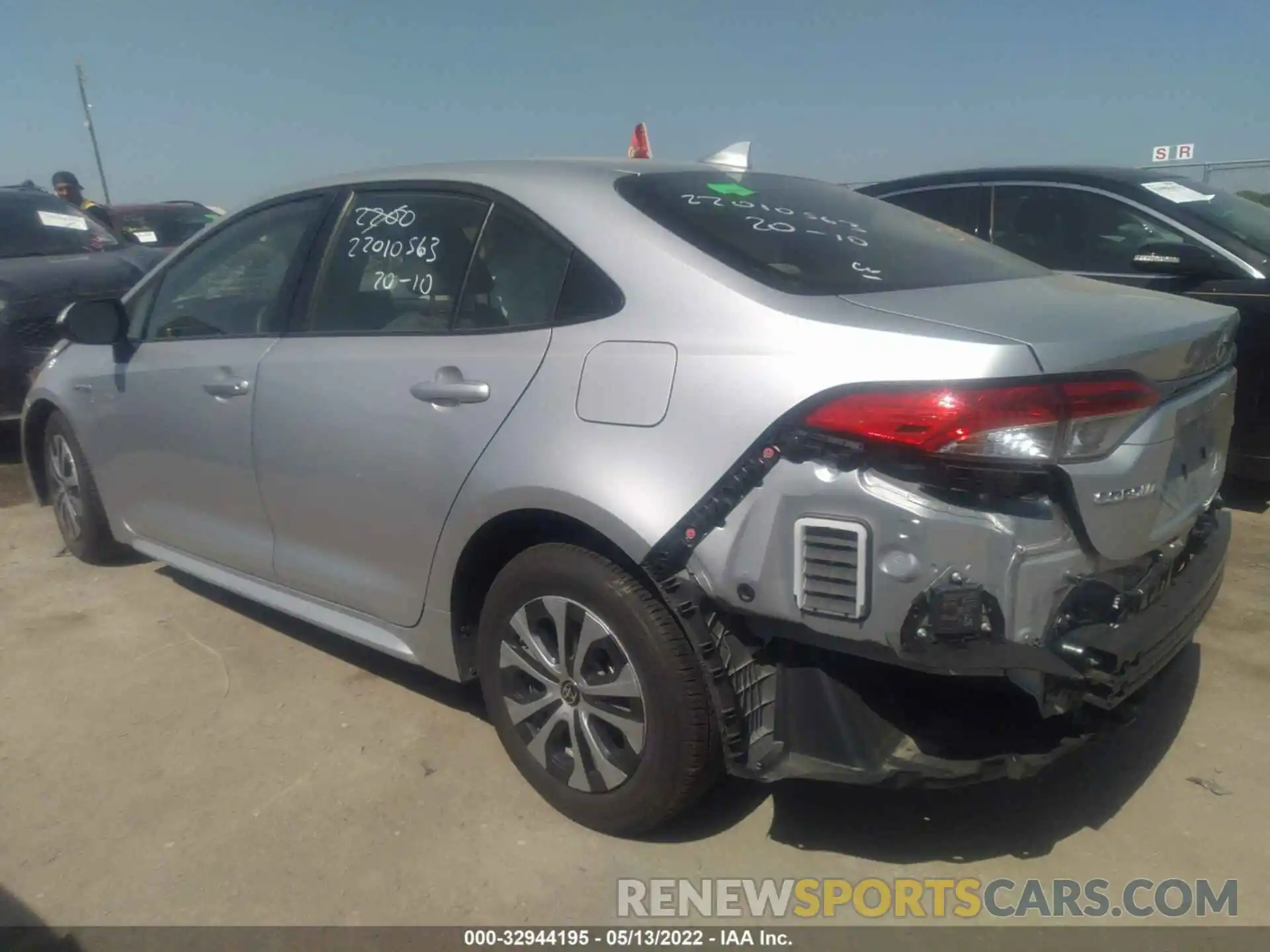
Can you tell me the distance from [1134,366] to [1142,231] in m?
3.25

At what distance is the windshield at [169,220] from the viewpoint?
1195cm

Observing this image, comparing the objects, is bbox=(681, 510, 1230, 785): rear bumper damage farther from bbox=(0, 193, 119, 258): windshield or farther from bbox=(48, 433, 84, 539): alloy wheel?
bbox=(0, 193, 119, 258): windshield

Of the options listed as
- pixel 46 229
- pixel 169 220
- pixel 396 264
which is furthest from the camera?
pixel 169 220

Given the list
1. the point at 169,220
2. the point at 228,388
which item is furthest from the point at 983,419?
the point at 169,220

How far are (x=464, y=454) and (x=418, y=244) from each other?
2.47 feet

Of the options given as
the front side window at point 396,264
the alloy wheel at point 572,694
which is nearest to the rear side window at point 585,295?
the front side window at point 396,264

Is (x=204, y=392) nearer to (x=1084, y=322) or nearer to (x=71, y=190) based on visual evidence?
(x=1084, y=322)

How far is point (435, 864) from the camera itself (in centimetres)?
262

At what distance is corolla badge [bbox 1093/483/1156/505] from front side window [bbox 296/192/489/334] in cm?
173

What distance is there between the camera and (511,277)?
2.77m

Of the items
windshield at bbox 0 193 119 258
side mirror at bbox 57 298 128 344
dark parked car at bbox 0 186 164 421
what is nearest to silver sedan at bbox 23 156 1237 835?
side mirror at bbox 57 298 128 344

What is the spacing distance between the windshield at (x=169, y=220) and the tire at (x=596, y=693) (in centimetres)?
962

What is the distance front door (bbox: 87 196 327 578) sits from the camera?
3.44m
